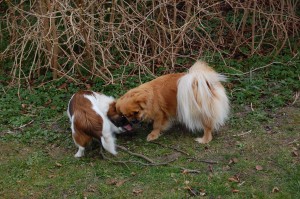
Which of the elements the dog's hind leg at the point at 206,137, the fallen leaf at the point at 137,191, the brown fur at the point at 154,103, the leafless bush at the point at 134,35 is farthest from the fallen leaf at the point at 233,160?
the leafless bush at the point at 134,35

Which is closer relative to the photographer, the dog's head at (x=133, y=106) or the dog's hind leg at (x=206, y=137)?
the dog's head at (x=133, y=106)

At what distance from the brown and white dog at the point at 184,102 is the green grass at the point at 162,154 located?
249mm

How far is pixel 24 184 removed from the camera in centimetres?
505

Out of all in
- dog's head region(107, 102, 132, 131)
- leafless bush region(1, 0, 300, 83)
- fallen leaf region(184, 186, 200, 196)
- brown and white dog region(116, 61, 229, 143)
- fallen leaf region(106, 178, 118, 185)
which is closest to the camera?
fallen leaf region(184, 186, 200, 196)

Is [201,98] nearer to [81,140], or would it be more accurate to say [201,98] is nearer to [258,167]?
[258,167]

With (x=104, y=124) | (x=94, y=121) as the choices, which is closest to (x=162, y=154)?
(x=104, y=124)

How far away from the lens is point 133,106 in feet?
18.2

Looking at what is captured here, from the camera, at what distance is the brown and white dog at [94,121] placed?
5258 millimetres

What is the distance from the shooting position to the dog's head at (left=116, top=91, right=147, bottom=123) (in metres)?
5.56

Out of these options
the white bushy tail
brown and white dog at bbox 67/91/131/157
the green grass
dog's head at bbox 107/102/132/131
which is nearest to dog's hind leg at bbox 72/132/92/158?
brown and white dog at bbox 67/91/131/157

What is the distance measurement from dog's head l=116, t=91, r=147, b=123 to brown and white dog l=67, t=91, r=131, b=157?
0.09m

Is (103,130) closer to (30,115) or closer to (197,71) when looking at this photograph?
(197,71)

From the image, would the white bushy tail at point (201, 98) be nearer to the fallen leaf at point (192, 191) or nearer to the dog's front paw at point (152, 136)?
the dog's front paw at point (152, 136)

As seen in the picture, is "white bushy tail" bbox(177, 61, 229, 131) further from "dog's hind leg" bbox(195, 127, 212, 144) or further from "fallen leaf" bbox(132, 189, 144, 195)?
"fallen leaf" bbox(132, 189, 144, 195)
